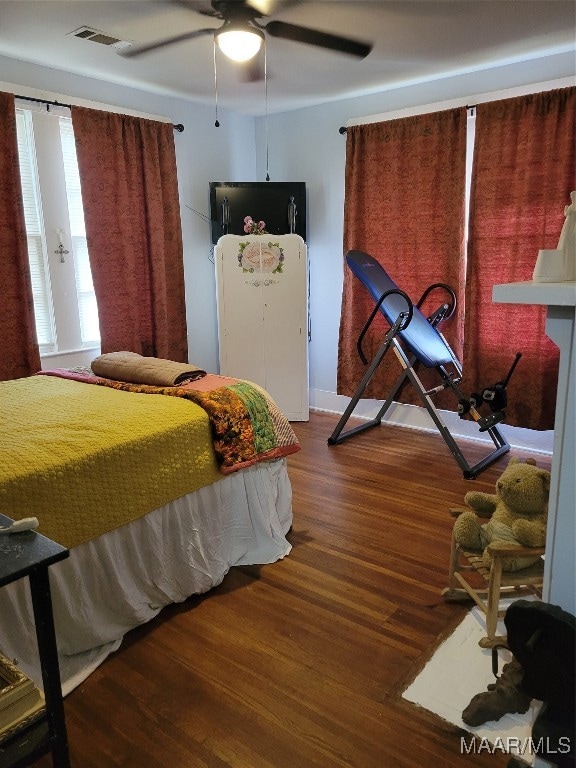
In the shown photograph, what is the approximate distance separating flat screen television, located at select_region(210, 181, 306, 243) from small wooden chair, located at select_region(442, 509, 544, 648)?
3.06 meters

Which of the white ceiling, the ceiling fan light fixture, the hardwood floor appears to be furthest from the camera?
the white ceiling

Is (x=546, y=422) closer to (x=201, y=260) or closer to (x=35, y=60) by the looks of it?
(x=201, y=260)

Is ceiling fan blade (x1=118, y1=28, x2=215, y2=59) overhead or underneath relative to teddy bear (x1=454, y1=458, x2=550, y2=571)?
overhead

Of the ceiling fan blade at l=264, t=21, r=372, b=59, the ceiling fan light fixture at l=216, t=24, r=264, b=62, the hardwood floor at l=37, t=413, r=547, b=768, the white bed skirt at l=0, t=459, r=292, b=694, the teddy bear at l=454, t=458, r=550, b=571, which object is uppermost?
the ceiling fan blade at l=264, t=21, r=372, b=59

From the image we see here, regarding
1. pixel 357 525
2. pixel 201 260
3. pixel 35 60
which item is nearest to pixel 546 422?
pixel 357 525

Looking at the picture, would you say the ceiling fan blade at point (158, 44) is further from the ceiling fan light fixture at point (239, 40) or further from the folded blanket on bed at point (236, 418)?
the folded blanket on bed at point (236, 418)

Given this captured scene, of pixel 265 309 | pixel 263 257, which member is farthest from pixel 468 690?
pixel 263 257

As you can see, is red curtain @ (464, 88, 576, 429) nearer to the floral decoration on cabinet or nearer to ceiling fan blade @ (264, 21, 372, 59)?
ceiling fan blade @ (264, 21, 372, 59)

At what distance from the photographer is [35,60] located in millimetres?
3393

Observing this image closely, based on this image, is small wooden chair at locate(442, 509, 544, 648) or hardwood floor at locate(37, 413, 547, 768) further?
small wooden chair at locate(442, 509, 544, 648)

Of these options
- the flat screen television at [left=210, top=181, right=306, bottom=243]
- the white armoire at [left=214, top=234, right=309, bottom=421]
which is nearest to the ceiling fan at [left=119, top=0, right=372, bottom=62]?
the flat screen television at [left=210, top=181, right=306, bottom=243]

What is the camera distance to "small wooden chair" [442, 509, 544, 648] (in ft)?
5.89

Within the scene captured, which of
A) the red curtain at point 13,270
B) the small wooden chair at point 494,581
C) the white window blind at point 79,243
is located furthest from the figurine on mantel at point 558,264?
the white window blind at point 79,243

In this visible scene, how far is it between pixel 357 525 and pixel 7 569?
201cm
